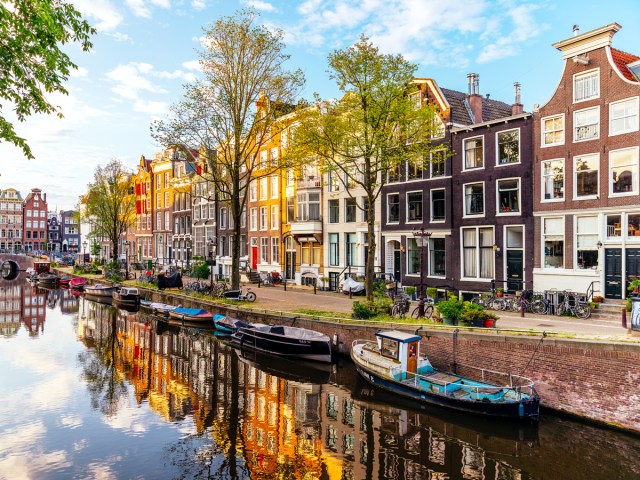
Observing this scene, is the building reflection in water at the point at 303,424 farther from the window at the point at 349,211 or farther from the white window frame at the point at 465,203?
the window at the point at 349,211

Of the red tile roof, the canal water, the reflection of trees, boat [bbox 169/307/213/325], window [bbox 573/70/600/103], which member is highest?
the red tile roof

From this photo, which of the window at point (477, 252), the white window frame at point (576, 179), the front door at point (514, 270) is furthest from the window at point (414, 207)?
the white window frame at point (576, 179)

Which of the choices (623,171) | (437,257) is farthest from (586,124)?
(437,257)

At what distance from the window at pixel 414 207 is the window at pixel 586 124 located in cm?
1096

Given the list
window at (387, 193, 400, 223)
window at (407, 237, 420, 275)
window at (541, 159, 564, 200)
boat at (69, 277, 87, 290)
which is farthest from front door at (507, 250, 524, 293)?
boat at (69, 277, 87, 290)

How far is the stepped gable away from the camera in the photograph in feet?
108

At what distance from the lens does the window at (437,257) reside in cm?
3284

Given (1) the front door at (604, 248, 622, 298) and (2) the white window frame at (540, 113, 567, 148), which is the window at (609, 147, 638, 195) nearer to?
(2) the white window frame at (540, 113, 567, 148)

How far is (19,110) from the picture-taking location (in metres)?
11.2

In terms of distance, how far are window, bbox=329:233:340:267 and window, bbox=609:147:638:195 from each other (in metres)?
21.2

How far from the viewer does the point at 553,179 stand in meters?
26.9

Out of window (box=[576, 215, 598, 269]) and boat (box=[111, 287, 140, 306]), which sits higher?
window (box=[576, 215, 598, 269])

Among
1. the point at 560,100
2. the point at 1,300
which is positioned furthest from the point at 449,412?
the point at 1,300

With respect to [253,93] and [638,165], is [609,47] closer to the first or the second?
[638,165]
